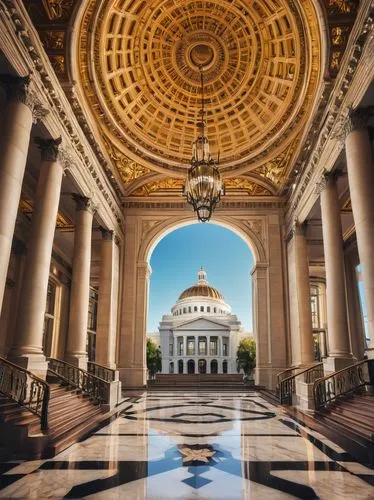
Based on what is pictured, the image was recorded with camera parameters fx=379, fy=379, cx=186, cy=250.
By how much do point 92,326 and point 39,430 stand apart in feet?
52.8

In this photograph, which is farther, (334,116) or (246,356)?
(246,356)

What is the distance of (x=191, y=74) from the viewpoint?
14.6 m

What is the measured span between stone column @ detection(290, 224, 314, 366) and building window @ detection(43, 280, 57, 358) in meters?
11.6

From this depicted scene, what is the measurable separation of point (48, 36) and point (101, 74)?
112 inches

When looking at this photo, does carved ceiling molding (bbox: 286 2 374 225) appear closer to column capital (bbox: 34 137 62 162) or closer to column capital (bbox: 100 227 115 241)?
column capital (bbox: 34 137 62 162)

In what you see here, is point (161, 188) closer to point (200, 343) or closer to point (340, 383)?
point (340, 383)

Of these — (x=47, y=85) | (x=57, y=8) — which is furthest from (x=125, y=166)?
(x=57, y=8)

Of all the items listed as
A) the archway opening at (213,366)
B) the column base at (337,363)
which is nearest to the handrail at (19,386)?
the column base at (337,363)

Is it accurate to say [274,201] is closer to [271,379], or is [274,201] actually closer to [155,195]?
[155,195]

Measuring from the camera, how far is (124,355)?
690 inches

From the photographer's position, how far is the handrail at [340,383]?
921cm

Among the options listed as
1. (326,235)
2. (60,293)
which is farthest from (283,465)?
(60,293)

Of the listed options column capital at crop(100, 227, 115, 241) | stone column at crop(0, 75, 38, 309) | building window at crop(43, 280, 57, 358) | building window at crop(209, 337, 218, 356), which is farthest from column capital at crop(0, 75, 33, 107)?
building window at crop(209, 337, 218, 356)

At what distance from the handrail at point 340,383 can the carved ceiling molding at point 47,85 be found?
9.81 metres
